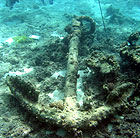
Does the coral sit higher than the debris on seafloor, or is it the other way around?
the coral

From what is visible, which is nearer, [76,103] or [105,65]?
[76,103]

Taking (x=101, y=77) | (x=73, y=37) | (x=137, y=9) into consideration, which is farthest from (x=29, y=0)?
(x=101, y=77)

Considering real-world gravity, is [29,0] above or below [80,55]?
above

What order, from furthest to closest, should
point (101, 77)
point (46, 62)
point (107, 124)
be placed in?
point (46, 62)
point (101, 77)
point (107, 124)

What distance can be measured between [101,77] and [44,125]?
2.12 m

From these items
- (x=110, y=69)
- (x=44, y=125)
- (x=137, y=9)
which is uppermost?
(x=110, y=69)

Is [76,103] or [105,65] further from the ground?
[105,65]

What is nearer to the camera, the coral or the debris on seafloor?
the debris on seafloor

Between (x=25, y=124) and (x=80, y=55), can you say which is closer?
(x=25, y=124)

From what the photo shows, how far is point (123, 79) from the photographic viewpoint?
3527 mm

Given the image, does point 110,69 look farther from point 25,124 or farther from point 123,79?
point 25,124

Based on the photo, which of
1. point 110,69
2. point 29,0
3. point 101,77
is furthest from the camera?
point 29,0

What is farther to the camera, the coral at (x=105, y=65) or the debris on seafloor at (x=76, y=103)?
the coral at (x=105, y=65)

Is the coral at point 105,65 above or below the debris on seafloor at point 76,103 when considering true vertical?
above
